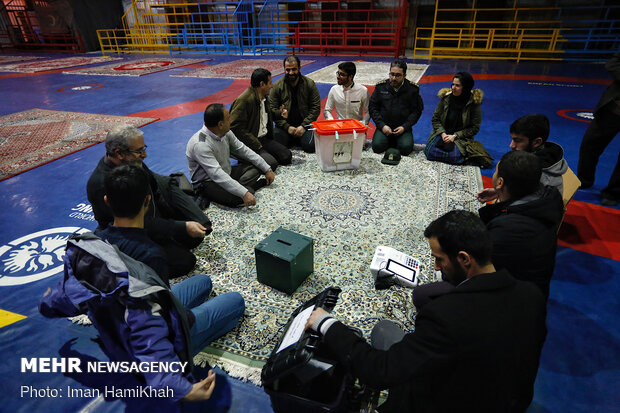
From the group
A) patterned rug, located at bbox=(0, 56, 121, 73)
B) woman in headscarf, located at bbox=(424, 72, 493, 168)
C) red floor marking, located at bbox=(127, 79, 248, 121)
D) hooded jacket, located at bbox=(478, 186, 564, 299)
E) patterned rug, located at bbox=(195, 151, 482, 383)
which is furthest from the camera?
patterned rug, located at bbox=(0, 56, 121, 73)

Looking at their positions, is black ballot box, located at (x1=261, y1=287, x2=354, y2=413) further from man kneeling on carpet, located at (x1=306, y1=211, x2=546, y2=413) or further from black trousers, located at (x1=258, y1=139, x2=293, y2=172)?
black trousers, located at (x1=258, y1=139, x2=293, y2=172)

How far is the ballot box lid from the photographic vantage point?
4.18m

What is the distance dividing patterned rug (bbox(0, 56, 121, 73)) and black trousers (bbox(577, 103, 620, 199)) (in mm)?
16463

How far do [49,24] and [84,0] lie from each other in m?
2.73

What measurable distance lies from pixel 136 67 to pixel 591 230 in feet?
48.2

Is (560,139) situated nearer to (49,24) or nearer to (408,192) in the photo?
(408,192)

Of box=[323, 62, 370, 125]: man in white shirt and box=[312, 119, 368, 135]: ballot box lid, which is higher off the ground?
box=[323, 62, 370, 125]: man in white shirt

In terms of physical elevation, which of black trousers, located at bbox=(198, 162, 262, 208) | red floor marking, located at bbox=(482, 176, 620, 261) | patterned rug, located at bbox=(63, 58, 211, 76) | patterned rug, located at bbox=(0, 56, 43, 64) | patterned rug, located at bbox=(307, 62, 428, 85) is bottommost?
red floor marking, located at bbox=(482, 176, 620, 261)

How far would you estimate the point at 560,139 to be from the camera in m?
5.36

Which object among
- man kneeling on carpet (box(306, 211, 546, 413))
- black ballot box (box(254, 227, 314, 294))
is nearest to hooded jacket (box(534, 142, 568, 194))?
man kneeling on carpet (box(306, 211, 546, 413))

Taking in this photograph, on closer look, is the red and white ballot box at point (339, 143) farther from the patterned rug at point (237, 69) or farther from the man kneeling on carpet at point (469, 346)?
the patterned rug at point (237, 69)

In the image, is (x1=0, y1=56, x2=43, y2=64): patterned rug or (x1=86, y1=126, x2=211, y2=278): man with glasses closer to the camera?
(x1=86, y1=126, x2=211, y2=278): man with glasses

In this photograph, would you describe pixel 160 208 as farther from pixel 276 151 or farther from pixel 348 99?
pixel 348 99

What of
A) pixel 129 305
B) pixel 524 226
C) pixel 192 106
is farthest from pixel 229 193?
pixel 192 106
